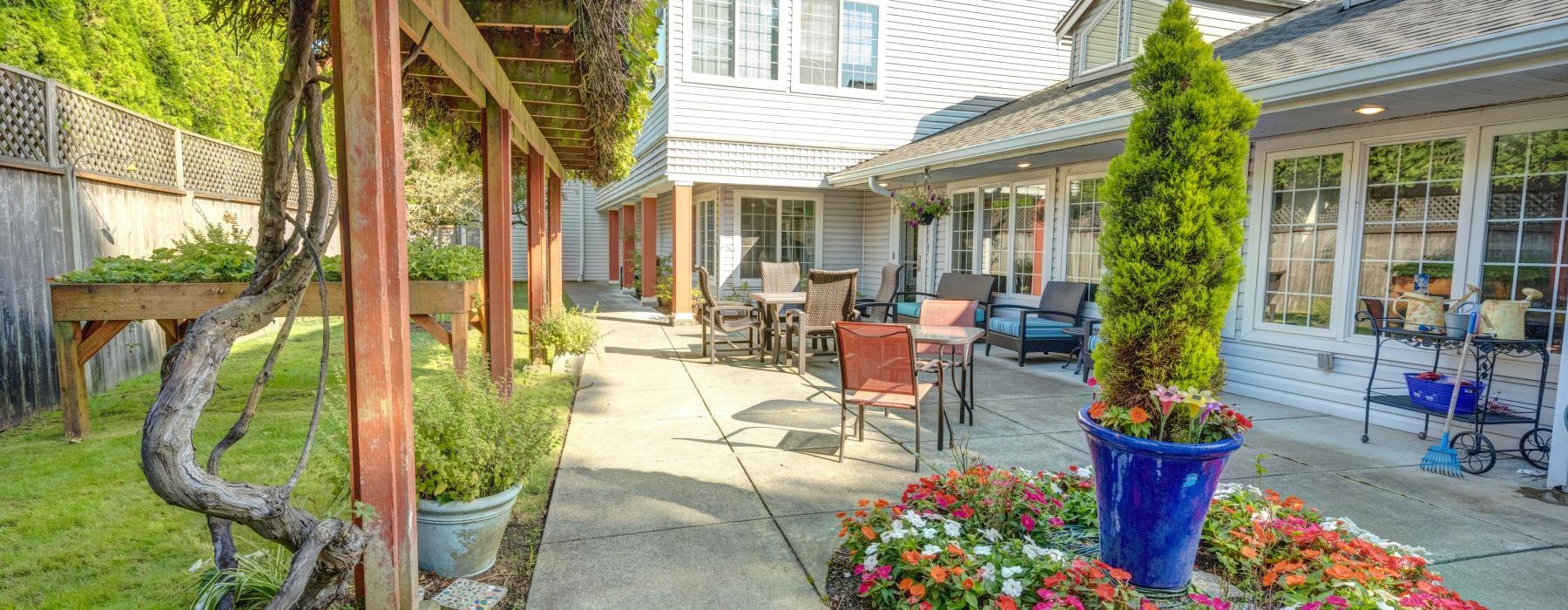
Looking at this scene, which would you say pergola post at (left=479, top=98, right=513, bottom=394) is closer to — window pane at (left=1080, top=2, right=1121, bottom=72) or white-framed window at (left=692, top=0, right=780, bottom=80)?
white-framed window at (left=692, top=0, right=780, bottom=80)

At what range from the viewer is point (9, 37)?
590 centimetres

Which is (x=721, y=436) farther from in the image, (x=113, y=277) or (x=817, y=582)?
→ (x=113, y=277)

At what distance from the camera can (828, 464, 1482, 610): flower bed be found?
7.14 feet

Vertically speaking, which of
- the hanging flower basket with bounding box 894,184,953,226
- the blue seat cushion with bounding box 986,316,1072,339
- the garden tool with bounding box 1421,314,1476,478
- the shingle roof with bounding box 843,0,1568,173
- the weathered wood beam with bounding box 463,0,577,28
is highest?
the shingle roof with bounding box 843,0,1568,173

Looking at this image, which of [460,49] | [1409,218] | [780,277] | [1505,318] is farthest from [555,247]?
[1505,318]

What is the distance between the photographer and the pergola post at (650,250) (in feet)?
42.1

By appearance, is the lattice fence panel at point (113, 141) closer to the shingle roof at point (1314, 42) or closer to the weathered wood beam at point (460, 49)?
the weathered wood beam at point (460, 49)

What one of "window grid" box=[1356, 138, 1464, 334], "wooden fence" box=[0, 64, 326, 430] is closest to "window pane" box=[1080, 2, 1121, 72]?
"window grid" box=[1356, 138, 1464, 334]

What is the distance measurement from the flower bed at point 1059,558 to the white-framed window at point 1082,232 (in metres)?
5.02

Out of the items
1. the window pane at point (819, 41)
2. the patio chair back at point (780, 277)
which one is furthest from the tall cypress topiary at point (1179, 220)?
the window pane at point (819, 41)

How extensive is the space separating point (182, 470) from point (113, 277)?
3656 mm

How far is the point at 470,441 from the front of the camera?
260 centimetres

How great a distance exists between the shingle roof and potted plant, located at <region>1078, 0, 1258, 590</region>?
2.33 m

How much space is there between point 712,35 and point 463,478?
8933 millimetres
